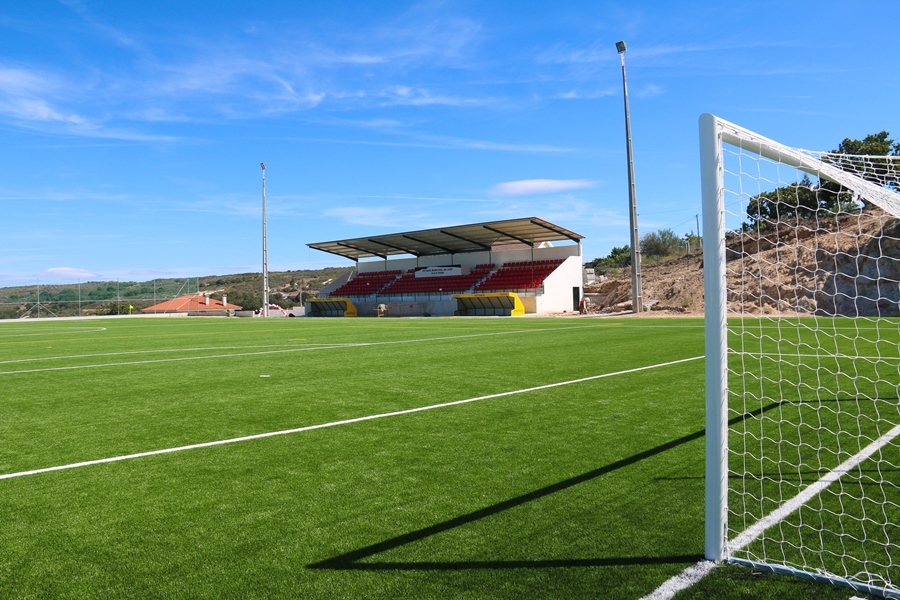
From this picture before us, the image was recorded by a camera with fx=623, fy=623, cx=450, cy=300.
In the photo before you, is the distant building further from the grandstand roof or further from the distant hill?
the grandstand roof

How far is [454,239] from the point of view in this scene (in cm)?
4681

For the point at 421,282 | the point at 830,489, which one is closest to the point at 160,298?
the point at 421,282

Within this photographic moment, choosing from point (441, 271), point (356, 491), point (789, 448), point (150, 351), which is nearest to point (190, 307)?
point (441, 271)

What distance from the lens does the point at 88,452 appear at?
497 centimetres

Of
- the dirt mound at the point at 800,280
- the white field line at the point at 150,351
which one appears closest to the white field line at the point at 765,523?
the white field line at the point at 150,351

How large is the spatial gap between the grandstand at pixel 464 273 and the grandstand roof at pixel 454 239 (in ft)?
0.22

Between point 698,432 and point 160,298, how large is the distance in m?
59.8

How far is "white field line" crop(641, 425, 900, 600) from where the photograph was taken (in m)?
2.61

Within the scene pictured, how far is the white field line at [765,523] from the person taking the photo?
8.57ft

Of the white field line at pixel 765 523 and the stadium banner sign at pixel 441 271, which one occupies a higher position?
the stadium banner sign at pixel 441 271

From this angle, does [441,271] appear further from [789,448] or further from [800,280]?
[789,448]

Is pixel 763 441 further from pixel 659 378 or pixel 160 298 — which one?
pixel 160 298

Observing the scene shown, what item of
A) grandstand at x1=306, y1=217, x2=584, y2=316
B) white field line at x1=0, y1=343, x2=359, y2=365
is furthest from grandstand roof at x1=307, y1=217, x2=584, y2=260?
white field line at x1=0, y1=343, x2=359, y2=365

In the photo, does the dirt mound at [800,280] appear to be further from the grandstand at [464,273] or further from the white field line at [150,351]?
the white field line at [150,351]
